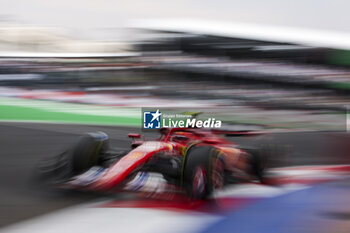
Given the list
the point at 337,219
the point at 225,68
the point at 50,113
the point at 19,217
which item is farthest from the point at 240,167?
the point at 50,113

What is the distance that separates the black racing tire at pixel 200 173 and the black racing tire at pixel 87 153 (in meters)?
0.97

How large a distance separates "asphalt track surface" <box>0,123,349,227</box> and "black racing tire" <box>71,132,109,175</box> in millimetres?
315

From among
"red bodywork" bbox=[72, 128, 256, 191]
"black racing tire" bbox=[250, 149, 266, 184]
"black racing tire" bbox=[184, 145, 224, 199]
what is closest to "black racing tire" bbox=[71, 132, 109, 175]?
"red bodywork" bbox=[72, 128, 256, 191]

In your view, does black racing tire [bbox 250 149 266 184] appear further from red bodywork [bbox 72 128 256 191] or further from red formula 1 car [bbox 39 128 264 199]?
red bodywork [bbox 72 128 256 191]

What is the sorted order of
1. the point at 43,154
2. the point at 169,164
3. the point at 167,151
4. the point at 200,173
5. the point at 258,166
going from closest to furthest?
1. the point at 200,173
2. the point at 169,164
3. the point at 167,151
4. the point at 258,166
5. the point at 43,154

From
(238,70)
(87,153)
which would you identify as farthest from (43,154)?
(238,70)

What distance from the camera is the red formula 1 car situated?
148 inches

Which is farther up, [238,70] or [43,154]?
[238,70]

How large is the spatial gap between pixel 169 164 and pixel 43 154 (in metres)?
2.66

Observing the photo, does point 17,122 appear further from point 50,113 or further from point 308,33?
point 308,33

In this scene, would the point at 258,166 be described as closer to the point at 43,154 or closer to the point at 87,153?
the point at 87,153

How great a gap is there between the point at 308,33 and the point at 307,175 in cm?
548

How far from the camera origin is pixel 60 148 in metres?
6.64

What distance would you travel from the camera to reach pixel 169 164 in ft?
13.2
